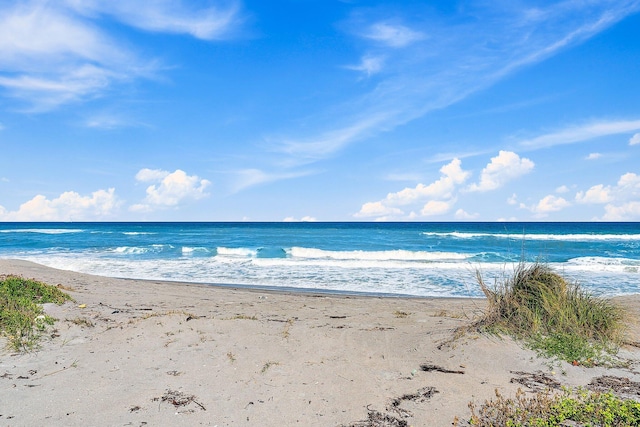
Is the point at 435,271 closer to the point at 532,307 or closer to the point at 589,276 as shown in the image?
the point at 589,276

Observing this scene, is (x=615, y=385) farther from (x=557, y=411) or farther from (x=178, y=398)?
(x=178, y=398)

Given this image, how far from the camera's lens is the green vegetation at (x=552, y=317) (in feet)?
19.4

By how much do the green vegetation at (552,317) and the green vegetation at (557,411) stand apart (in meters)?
1.44

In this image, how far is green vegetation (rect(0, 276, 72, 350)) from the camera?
6395mm

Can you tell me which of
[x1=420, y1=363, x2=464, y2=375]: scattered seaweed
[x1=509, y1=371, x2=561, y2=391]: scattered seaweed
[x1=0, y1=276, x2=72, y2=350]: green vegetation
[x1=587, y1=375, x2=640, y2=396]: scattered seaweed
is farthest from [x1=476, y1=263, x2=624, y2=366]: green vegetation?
[x1=0, y1=276, x2=72, y2=350]: green vegetation

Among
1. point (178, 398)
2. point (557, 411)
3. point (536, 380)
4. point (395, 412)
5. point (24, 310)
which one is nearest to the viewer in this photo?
point (557, 411)

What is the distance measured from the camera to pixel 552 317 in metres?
6.37

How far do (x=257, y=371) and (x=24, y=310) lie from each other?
4562 mm

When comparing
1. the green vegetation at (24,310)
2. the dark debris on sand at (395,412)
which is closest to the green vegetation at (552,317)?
the dark debris on sand at (395,412)

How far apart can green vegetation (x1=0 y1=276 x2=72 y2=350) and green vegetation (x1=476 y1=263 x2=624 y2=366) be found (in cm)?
690

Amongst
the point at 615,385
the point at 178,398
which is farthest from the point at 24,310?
the point at 615,385

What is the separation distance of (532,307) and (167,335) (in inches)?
225

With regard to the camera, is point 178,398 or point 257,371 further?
point 257,371

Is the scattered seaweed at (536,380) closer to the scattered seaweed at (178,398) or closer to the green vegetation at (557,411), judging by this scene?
the green vegetation at (557,411)
